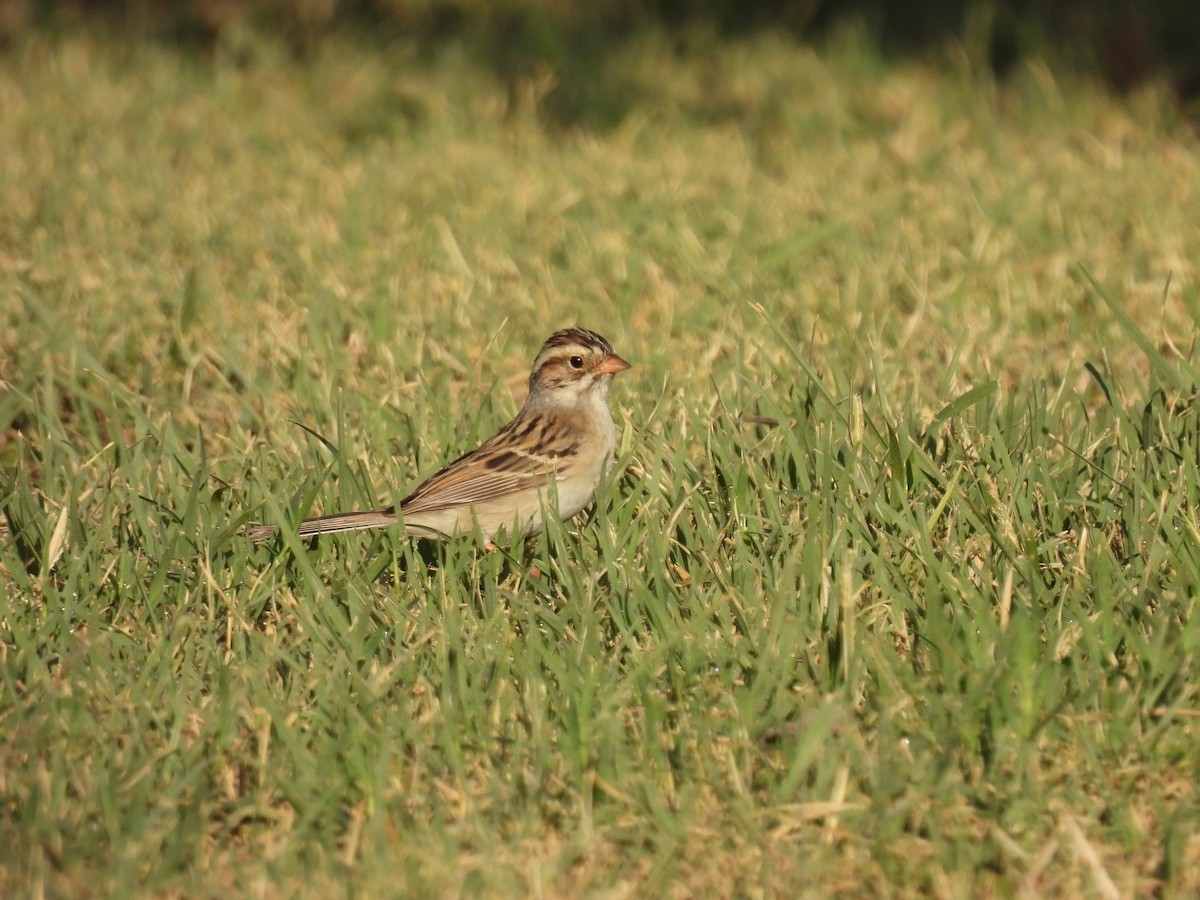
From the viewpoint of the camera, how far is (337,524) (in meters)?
5.11

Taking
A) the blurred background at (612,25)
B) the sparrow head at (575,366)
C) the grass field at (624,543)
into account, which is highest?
the blurred background at (612,25)

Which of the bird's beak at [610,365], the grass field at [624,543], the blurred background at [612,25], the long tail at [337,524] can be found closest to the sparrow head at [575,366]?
the bird's beak at [610,365]

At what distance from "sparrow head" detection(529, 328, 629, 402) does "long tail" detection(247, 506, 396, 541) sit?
3.48 ft

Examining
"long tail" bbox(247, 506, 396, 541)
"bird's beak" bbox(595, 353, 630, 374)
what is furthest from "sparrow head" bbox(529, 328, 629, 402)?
"long tail" bbox(247, 506, 396, 541)

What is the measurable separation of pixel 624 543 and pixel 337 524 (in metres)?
0.89

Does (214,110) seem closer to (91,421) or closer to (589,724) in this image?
(91,421)

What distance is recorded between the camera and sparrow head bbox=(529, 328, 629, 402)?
19.6 ft

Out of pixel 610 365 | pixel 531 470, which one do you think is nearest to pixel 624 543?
pixel 531 470

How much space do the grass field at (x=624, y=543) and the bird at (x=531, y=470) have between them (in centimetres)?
12

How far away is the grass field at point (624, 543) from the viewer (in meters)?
3.75

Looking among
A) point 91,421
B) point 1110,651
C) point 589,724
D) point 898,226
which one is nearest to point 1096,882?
point 1110,651

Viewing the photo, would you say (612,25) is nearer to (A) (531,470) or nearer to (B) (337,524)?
(A) (531,470)

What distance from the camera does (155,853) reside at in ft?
12.1

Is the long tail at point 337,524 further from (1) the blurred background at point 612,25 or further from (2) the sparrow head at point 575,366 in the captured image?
(1) the blurred background at point 612,25
